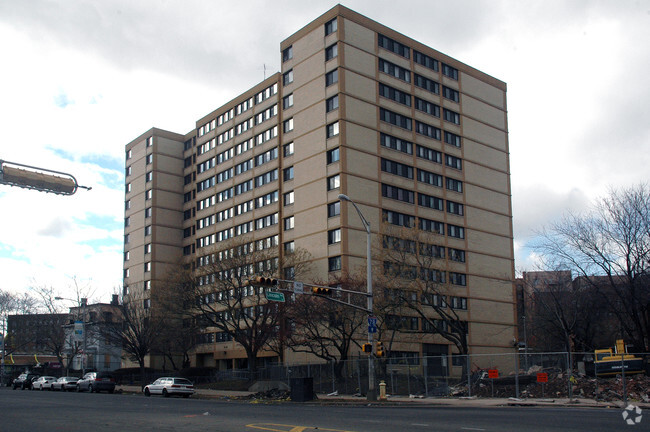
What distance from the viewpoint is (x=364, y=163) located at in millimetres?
64375

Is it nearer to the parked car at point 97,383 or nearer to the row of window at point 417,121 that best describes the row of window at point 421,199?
the row of window at point 417,121

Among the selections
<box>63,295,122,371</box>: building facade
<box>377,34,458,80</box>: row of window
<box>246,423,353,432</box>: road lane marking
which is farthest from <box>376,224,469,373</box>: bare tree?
<box>63,295,122,371</box>: building facade

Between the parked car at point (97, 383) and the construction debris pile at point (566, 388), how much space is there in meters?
30.3

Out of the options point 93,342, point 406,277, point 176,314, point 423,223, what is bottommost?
point 93,342

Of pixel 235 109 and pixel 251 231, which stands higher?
pixel 235 109

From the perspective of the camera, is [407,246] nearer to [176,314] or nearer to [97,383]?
[176,314]

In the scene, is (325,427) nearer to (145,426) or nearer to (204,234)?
(145,426)

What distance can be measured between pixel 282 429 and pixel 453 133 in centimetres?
6110

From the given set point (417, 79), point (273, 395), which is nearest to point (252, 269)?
point (273, 395)

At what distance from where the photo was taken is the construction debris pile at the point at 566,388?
30734mm

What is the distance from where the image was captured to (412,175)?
69.2 m

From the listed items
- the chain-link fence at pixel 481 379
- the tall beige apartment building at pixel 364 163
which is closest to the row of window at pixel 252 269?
the tall beige apartment building at pixel 364 163

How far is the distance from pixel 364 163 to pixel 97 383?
31.7 m

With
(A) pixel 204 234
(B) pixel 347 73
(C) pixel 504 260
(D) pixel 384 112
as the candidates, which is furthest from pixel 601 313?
(A) pixel 204 234
